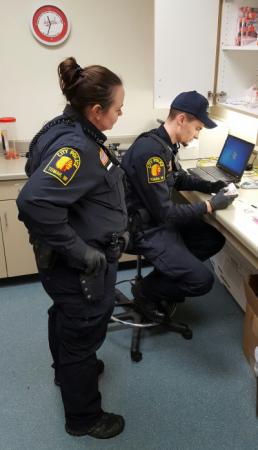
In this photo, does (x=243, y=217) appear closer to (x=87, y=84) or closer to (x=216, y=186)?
(x=216, y=186)

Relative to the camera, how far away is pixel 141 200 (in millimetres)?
1846

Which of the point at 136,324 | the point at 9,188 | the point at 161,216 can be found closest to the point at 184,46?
the point at 161,216

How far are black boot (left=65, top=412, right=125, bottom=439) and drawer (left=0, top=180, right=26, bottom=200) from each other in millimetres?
1419

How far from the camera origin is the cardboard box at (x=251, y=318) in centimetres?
178

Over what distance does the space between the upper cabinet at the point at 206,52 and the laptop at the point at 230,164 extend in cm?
20

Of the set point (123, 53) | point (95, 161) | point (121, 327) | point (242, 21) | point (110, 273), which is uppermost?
point (242, 21)

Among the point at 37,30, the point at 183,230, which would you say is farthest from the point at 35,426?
the point at 37,30

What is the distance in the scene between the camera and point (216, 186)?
206 cm

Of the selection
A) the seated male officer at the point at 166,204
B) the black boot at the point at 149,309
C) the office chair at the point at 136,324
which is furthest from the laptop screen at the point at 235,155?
the black boot at the point at 149,309

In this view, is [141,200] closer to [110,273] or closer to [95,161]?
[110,273]

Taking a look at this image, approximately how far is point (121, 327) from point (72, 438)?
2.38 ft

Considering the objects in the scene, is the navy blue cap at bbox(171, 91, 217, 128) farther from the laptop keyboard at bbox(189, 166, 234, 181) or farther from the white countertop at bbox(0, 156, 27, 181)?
the white countertop at bbox(0, 156, 27, 181)

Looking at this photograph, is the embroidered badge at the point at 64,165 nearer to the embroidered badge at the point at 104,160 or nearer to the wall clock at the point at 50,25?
the embroidered badge at the point at 104,160

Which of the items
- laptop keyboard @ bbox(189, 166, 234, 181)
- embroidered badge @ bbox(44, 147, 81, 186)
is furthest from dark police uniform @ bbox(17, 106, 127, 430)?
laptop keyboard @ bbox(189, 166, 234, 181)
